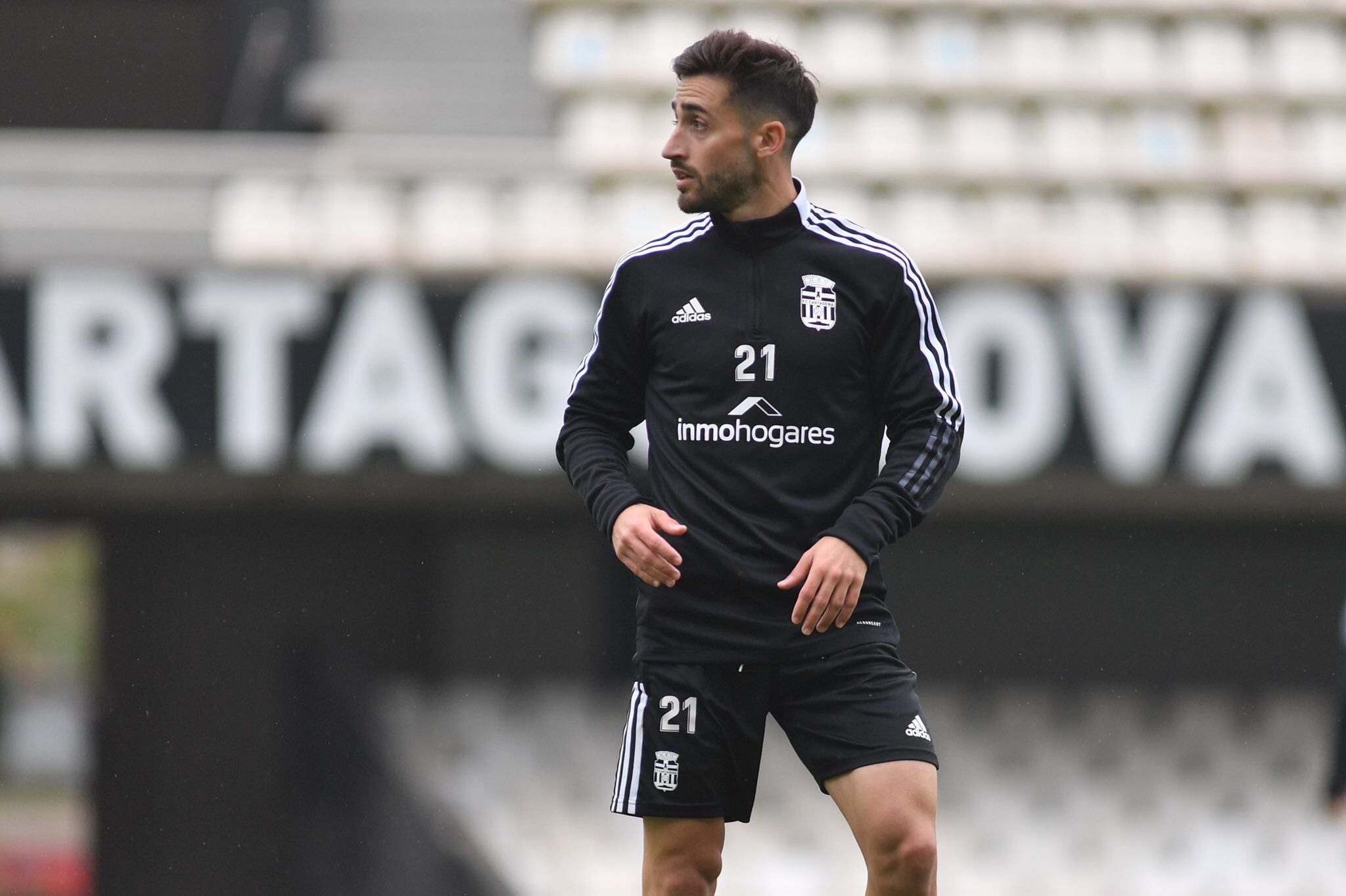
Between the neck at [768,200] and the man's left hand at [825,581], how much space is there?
49 cm

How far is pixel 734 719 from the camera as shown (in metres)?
2.40

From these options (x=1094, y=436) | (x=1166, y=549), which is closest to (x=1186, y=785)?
(x=1166, y=549)

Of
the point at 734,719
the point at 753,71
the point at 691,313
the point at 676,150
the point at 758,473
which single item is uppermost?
the point at 753,71

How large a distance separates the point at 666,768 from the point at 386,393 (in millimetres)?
3408

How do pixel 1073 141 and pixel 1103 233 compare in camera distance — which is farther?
pixel 1073 141

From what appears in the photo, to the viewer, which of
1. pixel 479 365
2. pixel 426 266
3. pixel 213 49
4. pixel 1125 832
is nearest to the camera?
pixel 479 365

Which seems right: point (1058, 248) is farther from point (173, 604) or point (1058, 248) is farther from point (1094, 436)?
point (173, 604)

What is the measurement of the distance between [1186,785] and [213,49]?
5.42m

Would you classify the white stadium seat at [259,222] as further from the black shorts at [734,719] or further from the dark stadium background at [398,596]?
the black shorts at [734,719]

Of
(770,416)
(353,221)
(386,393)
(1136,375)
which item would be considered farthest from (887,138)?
(770,416)

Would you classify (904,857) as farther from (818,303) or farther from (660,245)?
(660,245)

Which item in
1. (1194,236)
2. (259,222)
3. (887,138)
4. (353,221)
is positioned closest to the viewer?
(259,222)

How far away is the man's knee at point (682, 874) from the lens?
2416 millimetres

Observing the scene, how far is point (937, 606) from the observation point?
6738mm
